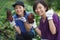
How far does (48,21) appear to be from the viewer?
3373 mm

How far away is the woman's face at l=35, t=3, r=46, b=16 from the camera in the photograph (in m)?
3.40

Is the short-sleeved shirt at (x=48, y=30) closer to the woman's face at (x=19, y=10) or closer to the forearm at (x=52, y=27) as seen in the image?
the forearm at (x=52, y=27)

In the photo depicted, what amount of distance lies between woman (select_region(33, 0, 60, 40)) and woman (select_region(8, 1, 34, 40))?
0.39 metres

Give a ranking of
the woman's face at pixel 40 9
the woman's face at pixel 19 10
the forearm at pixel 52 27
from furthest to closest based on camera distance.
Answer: the woman's face at pixel 19 10
the woman's face at pixel 40 9
the forearm at pixel 52 27

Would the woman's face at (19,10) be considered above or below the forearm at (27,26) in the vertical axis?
above

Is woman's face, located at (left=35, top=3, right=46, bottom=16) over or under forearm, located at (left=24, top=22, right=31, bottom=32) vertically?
over

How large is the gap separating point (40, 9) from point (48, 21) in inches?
8.1

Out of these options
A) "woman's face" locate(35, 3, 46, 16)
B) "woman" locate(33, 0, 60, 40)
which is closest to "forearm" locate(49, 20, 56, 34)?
"woman" locate(33, 0, 60, 40)

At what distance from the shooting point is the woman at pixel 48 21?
3.30 meters

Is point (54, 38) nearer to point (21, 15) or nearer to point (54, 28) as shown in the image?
point (54, 28)

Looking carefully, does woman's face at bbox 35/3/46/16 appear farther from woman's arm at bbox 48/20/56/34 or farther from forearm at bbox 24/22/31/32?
forearm at bbox 24/22/31/32

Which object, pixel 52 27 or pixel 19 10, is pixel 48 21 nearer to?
pixel 52 27

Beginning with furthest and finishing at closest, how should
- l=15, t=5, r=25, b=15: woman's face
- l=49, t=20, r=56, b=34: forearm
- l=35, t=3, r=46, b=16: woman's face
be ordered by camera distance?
l=15, t=5, r=25, b=15: woman's face, l=35, t=3, r=46, b=16: woman's face, l=49, t=20, r=56, b=34: forearm

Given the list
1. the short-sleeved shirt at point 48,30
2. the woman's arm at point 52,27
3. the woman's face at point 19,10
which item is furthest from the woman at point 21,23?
the woman's arm at point 52,27
